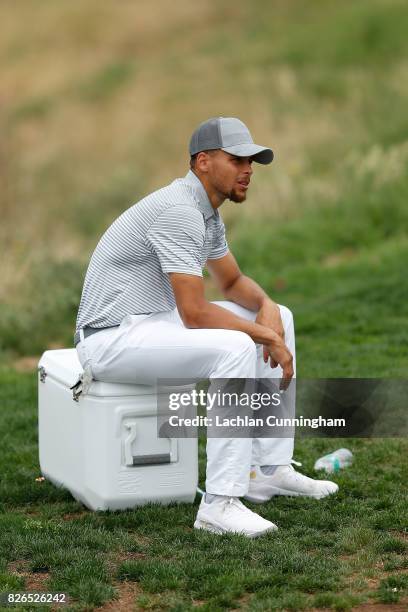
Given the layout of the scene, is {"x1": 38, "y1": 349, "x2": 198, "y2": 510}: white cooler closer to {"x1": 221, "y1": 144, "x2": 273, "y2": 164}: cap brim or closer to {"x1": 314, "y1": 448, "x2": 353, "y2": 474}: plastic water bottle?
{"x1": 314, "y1": 448, "x2": 353, "y2": 474}: plastic water bottle

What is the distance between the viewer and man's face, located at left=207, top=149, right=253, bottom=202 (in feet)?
17.3

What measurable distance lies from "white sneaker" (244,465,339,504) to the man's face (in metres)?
1.36

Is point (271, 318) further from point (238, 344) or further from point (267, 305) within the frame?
point (238, 344)

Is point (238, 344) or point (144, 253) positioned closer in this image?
point (238, 344)

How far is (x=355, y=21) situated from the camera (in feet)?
93.4

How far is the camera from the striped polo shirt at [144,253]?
5.09m

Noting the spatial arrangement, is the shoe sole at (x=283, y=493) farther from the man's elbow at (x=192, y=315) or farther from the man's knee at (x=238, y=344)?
the man's elbow at (x=192, y=315)

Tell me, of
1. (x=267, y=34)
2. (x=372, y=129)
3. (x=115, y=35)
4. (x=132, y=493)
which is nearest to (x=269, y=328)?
(x=132, y=493)

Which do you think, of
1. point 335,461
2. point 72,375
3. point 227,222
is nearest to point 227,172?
point 72,375

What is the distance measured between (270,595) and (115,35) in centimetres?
3229

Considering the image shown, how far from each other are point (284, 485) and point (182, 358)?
92 cm

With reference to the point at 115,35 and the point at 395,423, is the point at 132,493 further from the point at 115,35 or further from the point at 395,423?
the point at 115,35

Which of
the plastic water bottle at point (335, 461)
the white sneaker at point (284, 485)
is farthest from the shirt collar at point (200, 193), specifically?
the plastic water bottle at point (335, 461)

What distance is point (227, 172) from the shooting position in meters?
5.27
